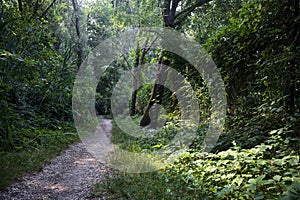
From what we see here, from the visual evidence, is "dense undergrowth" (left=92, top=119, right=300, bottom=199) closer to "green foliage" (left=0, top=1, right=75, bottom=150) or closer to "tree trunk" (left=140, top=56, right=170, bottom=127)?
"green foliage" (left=0, top=1, right=75, bottom=150)

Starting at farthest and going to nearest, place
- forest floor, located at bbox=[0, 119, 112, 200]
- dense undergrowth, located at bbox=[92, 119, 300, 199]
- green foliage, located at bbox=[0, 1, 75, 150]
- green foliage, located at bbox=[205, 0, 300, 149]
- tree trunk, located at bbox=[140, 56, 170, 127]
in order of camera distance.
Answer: tree trunk, located at bbox=[140, 56, 170, 127] → green foliage, located at bbox=[0, 1, 75, 150] → green foliage, located at bbox=[205, 0, 300, 149] → forest floor, located at bbox=[0, 119, 112, 200] → dense undergrowth, located at bbox=[92, 119, 300, 199]

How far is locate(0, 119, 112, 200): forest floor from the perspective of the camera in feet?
9.82

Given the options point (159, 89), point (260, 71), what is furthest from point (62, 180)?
point (159, 89)

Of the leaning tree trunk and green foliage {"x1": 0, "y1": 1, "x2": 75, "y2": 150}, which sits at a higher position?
the leaning tree trunk

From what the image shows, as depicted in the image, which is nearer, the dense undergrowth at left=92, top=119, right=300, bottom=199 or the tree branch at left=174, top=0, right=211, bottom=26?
the dense undergrowth at left=92, top=119, right=300, bottom=199

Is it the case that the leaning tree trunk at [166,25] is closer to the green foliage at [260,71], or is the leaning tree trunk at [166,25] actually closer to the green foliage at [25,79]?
the green foliage at [25,79]

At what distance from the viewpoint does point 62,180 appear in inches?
144

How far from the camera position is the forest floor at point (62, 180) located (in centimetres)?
299

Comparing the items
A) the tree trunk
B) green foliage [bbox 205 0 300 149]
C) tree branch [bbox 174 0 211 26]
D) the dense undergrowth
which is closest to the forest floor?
the dense undergrowth

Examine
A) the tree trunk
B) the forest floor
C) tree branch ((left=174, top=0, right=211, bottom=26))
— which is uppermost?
tree branch ((left=174, top=0, right=211, bottom=26))

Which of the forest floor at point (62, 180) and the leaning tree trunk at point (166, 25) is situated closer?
the forest floor at point (62, 180)

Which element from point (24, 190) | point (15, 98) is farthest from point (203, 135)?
point (15, 98)

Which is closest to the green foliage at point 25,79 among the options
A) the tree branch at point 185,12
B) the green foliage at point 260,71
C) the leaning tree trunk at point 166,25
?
the leaning tree trunk at point 166,25

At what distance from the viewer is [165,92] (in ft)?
28.7
